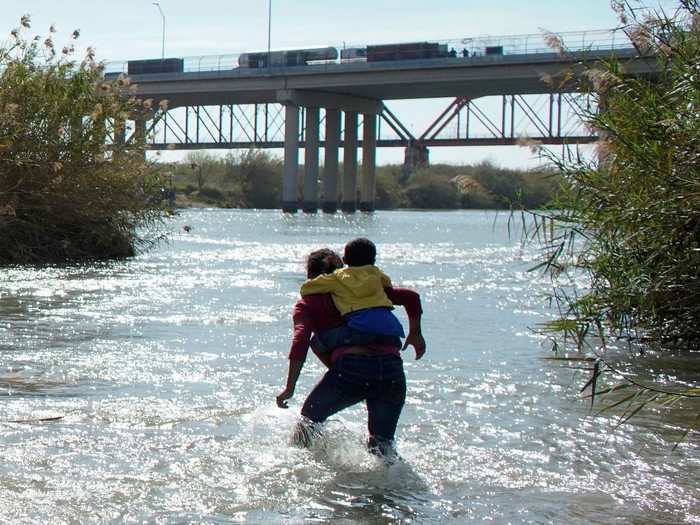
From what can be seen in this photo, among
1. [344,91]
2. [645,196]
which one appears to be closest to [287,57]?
[344,91]

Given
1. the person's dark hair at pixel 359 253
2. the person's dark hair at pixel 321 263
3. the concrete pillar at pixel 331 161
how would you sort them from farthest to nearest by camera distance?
the concrete pillar at pixel 331 161
the person's dark hair at pixel 321 263
the person's dark hair at pixel 359 253

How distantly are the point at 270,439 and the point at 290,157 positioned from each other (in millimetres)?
79966

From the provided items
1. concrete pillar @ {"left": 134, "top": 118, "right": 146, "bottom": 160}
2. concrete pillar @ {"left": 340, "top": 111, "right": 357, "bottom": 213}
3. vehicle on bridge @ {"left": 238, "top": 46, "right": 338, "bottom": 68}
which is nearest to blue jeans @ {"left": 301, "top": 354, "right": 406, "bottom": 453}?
concrete pillar @ {"left": 134, "top": 118, "right": 146, "bottom": 160}

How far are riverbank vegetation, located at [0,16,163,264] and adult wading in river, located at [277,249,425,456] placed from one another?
14806mm

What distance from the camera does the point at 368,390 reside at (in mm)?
6703

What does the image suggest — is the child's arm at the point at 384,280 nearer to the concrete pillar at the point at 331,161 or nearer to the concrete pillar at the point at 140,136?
the concrete pillar at the point at 140,136

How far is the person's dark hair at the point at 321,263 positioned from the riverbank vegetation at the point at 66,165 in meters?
14.6

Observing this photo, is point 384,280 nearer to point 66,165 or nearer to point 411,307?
point 411,307

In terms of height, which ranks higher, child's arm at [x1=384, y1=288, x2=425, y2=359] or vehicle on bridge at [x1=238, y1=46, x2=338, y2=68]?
vehicle on bridge at [x1=238, y1=46, x2=338, y2=68]

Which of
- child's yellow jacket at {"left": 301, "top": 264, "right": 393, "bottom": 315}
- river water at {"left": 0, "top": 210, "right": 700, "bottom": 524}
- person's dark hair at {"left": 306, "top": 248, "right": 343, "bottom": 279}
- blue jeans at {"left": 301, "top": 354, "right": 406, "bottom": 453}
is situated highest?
person's dark hair at {"left": 306, "top": 248, "right": 343, "bottom": 279}

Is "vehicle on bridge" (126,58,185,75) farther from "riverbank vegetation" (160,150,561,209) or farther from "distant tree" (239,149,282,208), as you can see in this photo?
"distant tree" (239,149,282,208)

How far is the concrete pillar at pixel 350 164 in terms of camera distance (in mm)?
96375

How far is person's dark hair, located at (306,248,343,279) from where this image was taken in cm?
689

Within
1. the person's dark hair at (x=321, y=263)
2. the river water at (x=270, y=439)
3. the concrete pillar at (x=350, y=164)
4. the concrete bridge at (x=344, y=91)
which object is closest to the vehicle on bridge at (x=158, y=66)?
the concrete bridge at (x=344, y=91)
